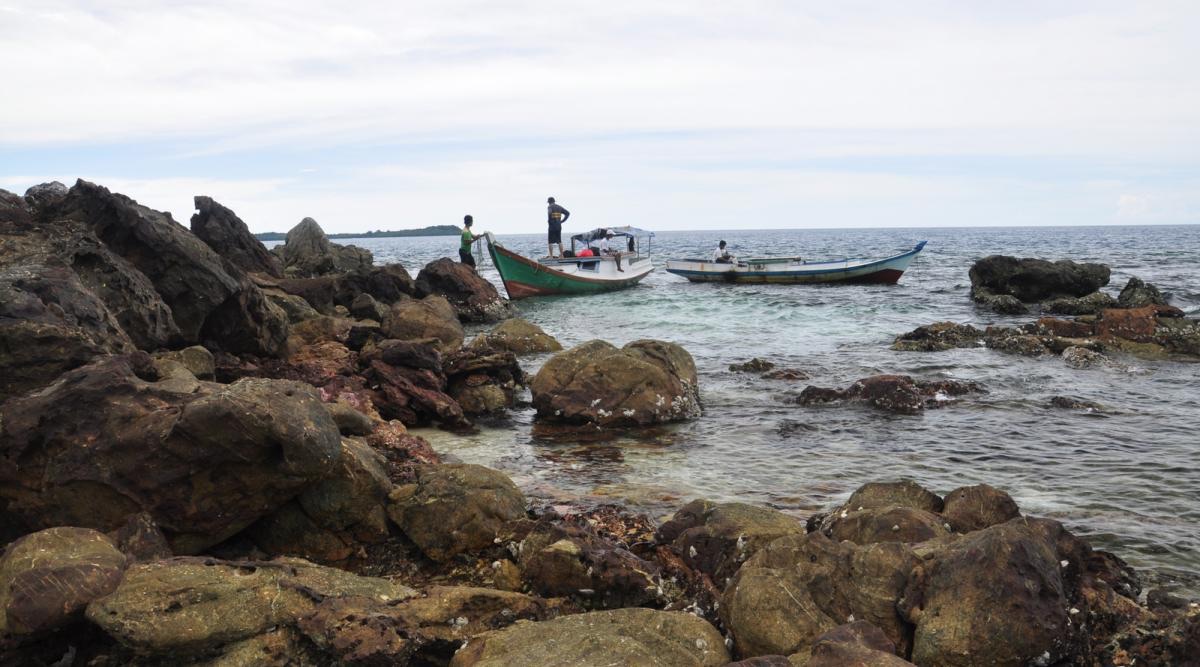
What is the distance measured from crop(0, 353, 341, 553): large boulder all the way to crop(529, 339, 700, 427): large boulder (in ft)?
20.8

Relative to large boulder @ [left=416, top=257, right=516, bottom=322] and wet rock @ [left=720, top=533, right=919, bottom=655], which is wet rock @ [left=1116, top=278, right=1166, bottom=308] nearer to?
large boulder @ [left=416, top=257, right=516, bottom=322]

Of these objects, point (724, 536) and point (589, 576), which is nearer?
point (589, 576)

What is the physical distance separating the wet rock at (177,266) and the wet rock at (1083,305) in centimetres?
2385

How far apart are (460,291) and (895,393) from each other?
17010 millimetres

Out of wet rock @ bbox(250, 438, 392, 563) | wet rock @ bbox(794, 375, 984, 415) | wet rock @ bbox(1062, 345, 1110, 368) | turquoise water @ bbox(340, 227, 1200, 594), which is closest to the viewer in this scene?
wet rock @ bbox(250, 438, 392, 563)

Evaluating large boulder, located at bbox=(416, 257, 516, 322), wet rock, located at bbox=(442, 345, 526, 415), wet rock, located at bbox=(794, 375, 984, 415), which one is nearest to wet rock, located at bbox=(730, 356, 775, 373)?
wet rock, located at bbox=(794, 375, 984, 415)

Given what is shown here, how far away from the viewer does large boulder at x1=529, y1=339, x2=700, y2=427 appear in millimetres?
12078

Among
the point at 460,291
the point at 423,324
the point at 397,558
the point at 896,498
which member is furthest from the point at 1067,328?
the point at 397,558

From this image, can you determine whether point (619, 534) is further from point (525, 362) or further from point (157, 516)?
point (525, 362)

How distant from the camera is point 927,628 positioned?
491 centimetres

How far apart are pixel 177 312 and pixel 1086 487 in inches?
456

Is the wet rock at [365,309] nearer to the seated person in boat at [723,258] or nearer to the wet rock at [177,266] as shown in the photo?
the wet rock at [177,266]

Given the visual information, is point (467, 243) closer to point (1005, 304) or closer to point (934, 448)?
point (1005, 304)

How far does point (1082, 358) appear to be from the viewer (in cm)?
1705
